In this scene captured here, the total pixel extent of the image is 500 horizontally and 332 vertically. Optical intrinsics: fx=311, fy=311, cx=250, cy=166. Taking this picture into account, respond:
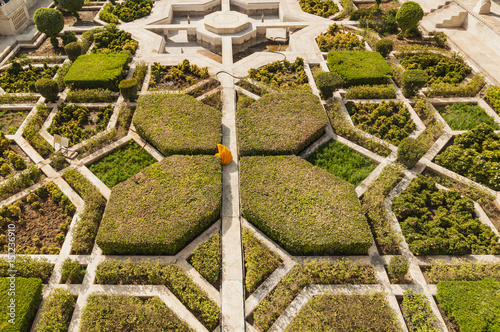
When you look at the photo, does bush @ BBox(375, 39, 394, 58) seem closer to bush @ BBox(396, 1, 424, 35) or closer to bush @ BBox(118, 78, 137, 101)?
bush @ BBox(396, 1, 424, 35)

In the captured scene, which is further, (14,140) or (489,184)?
(14,140)

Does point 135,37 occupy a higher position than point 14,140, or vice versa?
point 135,37

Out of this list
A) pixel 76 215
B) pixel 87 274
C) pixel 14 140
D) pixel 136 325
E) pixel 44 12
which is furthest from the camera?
pixel 44 12

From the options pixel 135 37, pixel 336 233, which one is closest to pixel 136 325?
pixel 336 233

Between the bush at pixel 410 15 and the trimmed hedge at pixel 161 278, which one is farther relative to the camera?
the bush at pixel 410 15

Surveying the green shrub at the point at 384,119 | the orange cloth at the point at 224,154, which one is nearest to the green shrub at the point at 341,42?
the green shrub at the point at 384,119

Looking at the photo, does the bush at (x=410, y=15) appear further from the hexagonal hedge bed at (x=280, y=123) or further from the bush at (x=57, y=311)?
the bush at (x=57, y=311)

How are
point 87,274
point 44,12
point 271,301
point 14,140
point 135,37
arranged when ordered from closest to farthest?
point 271,301
point 87,274
point 14,140
point 44,12
point 135,37

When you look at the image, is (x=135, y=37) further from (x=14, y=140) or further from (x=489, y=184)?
(x=489, y=184)
